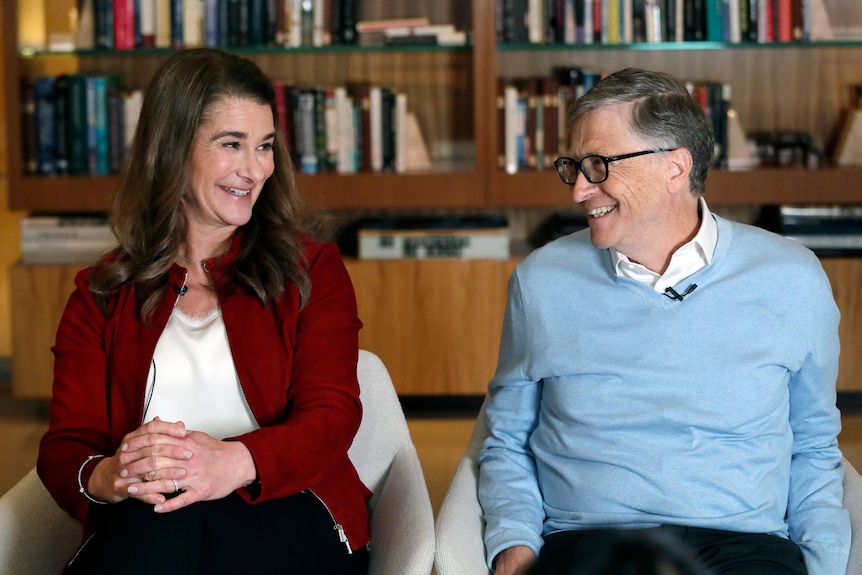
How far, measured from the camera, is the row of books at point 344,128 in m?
3.68

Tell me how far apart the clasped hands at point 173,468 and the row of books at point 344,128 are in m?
2.11

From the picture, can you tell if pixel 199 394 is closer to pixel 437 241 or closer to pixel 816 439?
pixel 816 439

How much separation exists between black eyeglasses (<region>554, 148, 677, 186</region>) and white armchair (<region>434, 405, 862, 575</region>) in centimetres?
51

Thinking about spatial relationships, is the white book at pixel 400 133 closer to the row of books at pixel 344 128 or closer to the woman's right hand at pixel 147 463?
the row of books at pixel 344 128

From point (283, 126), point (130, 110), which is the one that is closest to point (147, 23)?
point (130, 110)

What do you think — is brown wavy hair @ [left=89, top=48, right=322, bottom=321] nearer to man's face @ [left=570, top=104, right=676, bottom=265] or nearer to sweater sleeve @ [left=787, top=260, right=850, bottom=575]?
man's face @ [left=570, top=104, right=676, bottom=265]

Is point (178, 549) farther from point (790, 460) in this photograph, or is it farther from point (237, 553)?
point (790, 460)

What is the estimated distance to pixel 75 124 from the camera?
3.66m

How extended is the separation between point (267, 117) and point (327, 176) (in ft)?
5.57

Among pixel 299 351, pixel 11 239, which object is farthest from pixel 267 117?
pixel 11 239

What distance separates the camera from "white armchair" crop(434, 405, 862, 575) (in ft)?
5.21

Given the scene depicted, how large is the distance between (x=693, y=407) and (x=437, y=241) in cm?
203

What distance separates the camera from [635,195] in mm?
1786

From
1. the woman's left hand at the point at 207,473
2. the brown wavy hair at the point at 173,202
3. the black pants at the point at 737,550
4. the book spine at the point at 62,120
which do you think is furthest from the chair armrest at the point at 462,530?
the book spine at the point at 62,120
